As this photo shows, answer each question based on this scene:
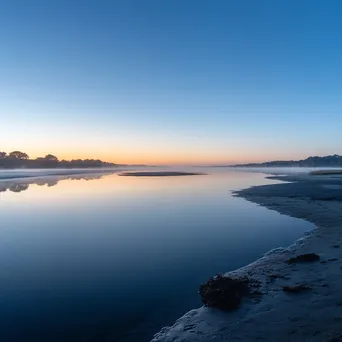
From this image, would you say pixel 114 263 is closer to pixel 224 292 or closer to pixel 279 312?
pixel 224 292

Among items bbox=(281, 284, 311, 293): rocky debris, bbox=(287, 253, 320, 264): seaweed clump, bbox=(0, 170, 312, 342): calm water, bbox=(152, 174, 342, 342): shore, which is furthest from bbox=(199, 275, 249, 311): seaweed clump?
bbox=(287, 253, 320, 264): seaweed clump

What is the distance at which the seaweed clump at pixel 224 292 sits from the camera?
714cm

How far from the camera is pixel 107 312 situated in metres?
7.16

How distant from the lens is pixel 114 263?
35.3ft

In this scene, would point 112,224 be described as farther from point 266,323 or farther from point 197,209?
point 266,323

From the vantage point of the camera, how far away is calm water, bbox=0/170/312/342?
6.76 meters

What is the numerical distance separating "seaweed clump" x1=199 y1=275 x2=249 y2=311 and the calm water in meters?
0.43

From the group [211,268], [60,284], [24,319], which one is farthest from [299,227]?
[24,319]

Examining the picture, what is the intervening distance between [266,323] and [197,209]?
17142mm

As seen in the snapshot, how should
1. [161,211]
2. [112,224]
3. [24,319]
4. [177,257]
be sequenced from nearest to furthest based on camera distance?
[24,319] < [177,257] < [112,224] < [161,211]

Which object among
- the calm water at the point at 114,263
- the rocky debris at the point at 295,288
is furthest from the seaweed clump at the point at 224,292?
the rocky debris at the point at 295,288

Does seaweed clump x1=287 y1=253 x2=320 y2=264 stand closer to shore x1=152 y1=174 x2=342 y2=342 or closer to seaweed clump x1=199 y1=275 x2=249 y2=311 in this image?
shore x1=152 y1=174 x2=342 y2=342

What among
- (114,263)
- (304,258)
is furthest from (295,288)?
(114,263)

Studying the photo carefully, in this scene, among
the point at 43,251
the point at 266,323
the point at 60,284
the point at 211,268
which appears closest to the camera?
the point at 266,323
